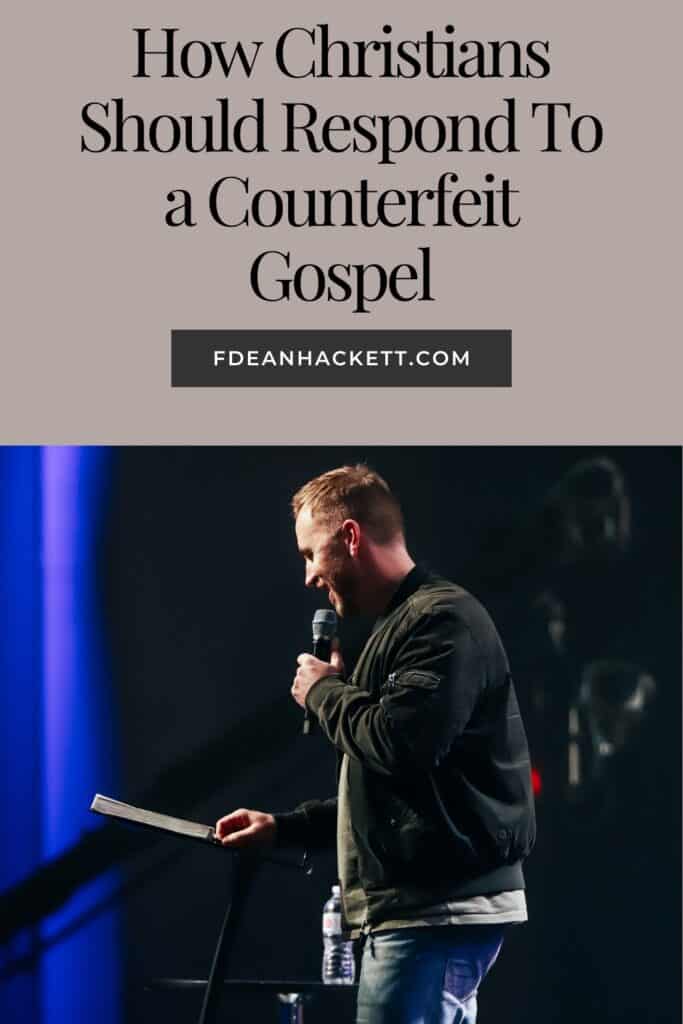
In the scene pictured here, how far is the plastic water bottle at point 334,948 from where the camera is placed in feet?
12.1

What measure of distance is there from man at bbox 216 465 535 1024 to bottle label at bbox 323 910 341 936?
5.00ft

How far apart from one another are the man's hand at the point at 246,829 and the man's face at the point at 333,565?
14.5 inches

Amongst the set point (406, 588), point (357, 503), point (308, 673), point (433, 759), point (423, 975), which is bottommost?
point (423, 975)

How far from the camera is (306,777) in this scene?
3.79 m

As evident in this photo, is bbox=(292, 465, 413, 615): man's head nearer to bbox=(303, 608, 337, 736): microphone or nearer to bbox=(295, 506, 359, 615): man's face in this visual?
bbox=(295, 506, 359, 615): man's face

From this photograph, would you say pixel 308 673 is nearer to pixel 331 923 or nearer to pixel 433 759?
pixel 433 759

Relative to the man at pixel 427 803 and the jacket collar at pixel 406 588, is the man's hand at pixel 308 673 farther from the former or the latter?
the jacket collar at pixel 406 588

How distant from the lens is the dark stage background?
3.73 metres

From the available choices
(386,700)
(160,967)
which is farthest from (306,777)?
(386,700)

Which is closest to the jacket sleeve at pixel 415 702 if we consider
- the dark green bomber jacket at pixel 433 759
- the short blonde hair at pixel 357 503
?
the dark green bomber jacket at pixel 433 759

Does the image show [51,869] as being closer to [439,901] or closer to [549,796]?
[549,796]

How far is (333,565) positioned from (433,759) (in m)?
Result: 0.41

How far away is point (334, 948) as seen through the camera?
3.70 meters

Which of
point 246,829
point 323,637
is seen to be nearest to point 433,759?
point 246,829
